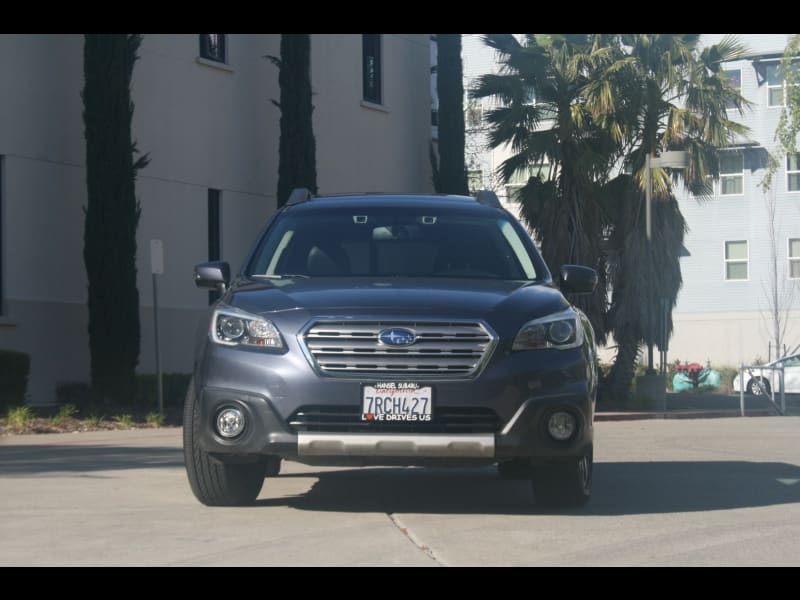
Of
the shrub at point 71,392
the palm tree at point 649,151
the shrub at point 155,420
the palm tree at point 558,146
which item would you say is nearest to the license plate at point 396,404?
the shrub at point 155,420

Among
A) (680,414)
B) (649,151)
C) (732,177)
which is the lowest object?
(680,414)

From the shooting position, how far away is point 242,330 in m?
7.83

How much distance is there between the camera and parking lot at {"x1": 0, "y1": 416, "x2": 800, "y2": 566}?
21.5 ft

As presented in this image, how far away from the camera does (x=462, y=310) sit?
7.74 metres

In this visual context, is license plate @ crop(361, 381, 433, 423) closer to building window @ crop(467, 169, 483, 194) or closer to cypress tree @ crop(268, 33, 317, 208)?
cypress tree @ crop(268, 33, 317, 208)

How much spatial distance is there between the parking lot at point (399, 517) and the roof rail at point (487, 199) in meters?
1.97

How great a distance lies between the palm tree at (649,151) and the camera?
102ft

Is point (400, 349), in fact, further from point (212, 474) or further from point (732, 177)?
point (732, 177)

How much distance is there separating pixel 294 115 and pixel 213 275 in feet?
55.0

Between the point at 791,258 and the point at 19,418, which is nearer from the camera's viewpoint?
the point at 19,418

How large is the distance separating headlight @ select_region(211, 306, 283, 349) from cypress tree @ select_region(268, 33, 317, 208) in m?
17.3

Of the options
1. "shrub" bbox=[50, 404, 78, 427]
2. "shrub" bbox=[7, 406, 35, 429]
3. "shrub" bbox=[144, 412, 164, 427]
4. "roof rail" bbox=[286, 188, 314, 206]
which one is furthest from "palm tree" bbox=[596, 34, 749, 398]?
"roof rail" bbox=[286, 188, 314, 206]

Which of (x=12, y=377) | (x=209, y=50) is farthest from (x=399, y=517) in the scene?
(x=209, y=50)
